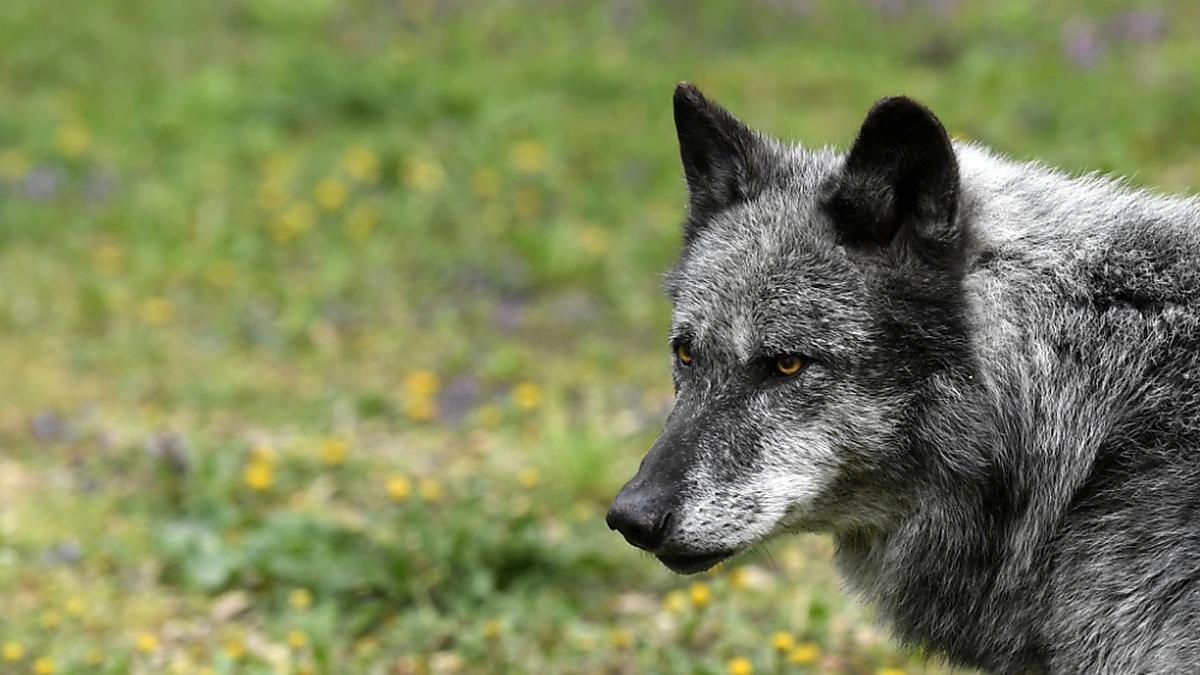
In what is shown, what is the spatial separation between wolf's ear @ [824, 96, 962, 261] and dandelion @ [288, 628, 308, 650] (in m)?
2.60

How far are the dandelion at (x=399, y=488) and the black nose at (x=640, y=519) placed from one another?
9.07 feet

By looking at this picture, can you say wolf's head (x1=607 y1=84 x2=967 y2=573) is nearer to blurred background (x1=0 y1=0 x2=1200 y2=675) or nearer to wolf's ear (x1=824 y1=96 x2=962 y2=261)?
wolf's ear (x1=824 y1=96 x2=962 y2=261)

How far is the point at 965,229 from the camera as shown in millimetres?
3406

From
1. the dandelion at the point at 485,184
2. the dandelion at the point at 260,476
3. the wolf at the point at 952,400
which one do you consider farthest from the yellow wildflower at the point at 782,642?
the dandelion at the point at 485,184

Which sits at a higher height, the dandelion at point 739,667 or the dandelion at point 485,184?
the dandelion at point 485,184

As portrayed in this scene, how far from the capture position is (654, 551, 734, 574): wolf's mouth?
3.40m

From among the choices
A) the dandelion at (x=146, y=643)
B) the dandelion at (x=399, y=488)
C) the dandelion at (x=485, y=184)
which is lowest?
the dandelion at (x=146, y=643)

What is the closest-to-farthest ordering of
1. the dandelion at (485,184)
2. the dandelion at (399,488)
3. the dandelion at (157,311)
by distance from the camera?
the dandelion at (399,488), the dandelion at (157,311), the dandelion at (485,184)

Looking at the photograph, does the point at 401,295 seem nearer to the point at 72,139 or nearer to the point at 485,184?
the point at 485,184

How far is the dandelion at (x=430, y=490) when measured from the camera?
601 cm

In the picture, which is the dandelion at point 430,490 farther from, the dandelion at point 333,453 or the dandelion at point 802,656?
the dandelion at point 802,656

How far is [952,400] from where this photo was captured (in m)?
3.36

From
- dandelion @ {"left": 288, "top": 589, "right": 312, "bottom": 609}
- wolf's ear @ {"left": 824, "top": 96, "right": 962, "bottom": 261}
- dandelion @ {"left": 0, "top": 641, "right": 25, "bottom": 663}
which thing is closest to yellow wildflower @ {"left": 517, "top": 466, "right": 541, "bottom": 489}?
dandelion @ {"left": 288, "top": 589, "right": 312, "bottom": 609}

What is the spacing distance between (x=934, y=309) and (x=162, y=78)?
10.9m
